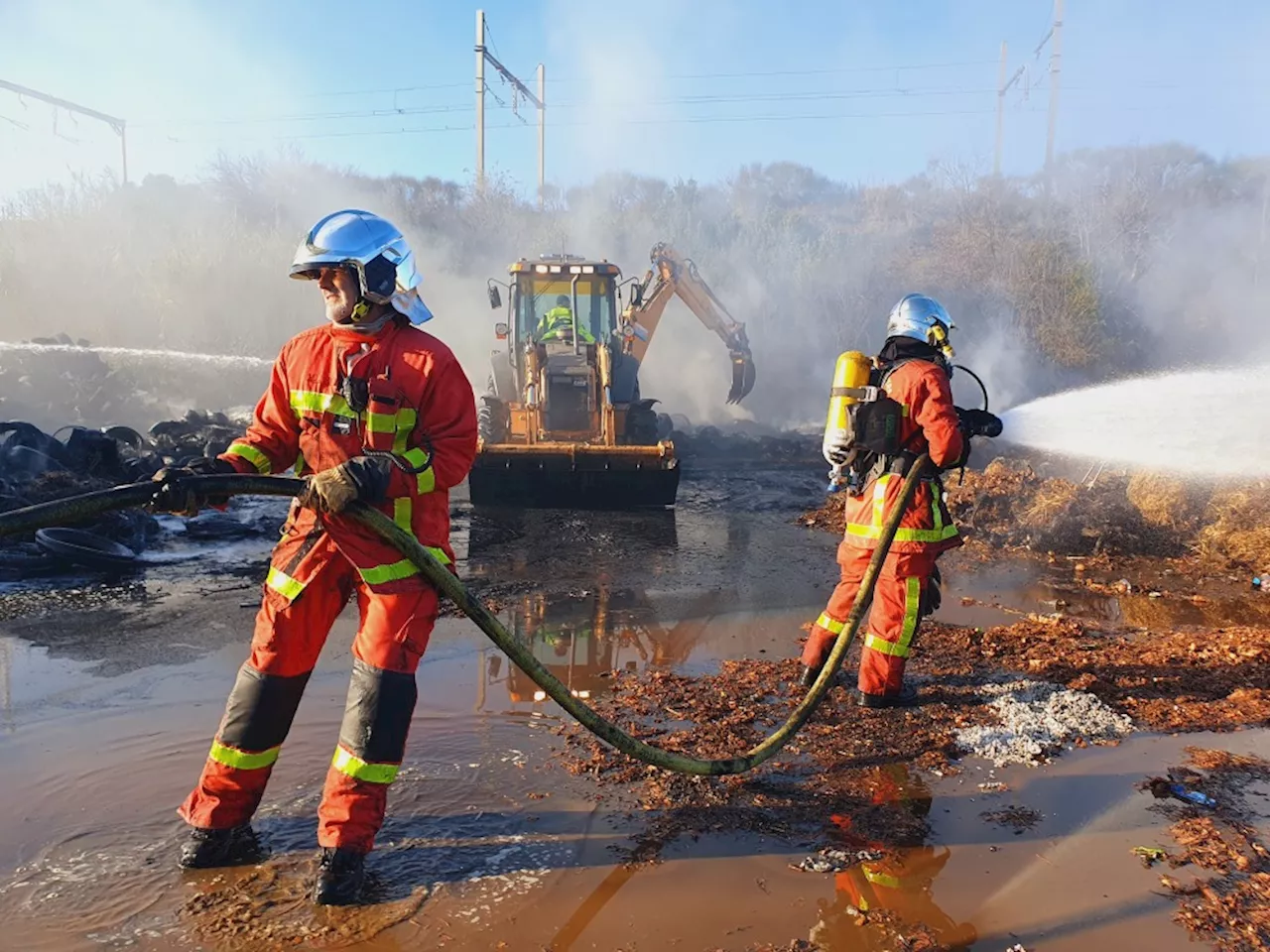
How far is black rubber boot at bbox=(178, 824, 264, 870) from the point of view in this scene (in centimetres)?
296

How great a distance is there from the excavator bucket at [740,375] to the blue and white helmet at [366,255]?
474 inches

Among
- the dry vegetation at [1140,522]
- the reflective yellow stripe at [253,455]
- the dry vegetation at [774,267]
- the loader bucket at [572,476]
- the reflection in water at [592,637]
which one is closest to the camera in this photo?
the reflective yellow stripe at [253,455]

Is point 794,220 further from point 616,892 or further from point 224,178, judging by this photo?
point 616,892

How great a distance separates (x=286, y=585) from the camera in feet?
9.96

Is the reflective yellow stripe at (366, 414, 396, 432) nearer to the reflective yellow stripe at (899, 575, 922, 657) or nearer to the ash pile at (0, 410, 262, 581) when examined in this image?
the reflective yellow stripe at (899, 575, 922, 657)

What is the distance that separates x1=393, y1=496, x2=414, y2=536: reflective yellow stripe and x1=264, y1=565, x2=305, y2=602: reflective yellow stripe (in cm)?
38

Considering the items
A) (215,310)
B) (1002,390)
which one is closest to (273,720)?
(1002,390)

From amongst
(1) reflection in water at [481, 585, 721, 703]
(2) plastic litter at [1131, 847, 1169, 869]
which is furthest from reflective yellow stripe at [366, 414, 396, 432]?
(2) plastic litter at [1131, 847, 1169, 869]

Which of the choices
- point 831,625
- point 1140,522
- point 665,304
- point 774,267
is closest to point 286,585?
point 831,625

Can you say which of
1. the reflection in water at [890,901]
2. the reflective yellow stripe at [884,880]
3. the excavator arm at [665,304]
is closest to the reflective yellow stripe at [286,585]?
the reflection in water at [890,901]

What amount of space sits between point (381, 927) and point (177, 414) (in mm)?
18044

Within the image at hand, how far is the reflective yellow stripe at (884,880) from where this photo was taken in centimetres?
296

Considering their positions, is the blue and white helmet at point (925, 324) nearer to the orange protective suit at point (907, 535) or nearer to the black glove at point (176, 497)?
the orange protective suit at point (907, 535)

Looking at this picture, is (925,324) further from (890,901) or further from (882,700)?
(890,901)
